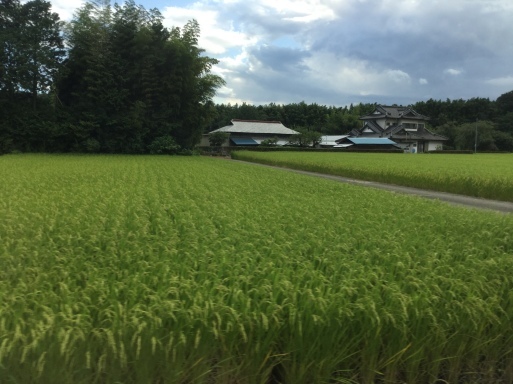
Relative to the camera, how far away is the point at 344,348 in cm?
245

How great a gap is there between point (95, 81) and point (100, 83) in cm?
35

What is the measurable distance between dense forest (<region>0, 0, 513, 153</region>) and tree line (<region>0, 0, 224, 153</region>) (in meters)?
0.07

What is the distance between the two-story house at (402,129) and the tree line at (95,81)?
3191 centimetres

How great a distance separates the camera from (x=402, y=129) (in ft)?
182

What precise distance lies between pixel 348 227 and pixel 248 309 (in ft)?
10.00

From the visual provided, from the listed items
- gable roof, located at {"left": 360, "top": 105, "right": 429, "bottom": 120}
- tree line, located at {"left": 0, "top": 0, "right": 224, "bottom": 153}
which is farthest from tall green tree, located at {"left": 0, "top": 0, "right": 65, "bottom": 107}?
gable roof, located at {"left": 360, "top": 105, "right": 429, "bottom": 120}

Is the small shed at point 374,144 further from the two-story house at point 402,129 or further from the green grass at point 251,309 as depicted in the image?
the green grass at point 251,309

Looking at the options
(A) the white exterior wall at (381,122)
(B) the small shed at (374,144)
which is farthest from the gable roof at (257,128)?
(A) the white exterior wall at (381,122)

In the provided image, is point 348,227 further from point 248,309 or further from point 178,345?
point 178,345

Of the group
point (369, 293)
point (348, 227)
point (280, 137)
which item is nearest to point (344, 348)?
point (369, 293)

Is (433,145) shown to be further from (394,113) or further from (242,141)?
(242,141)

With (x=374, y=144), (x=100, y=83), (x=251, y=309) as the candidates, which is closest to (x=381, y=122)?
(x=374, y=144)

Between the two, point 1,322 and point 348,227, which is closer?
point 1,322

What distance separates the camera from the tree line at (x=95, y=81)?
28484mm
